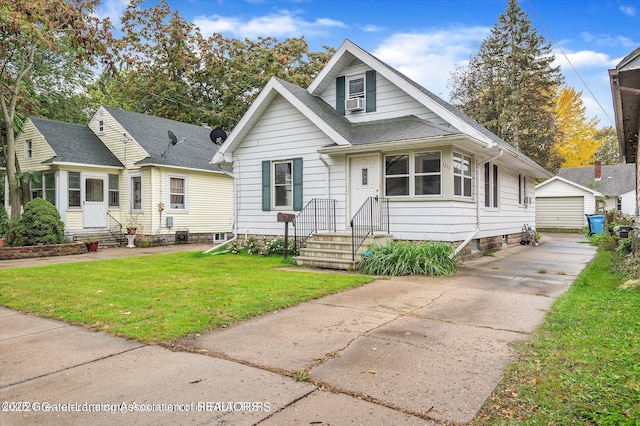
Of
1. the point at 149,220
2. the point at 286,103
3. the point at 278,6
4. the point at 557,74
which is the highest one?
the point at 557,74

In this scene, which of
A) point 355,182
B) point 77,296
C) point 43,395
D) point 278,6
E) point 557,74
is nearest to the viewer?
point 43,395

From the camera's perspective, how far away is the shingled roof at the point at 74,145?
16.0m

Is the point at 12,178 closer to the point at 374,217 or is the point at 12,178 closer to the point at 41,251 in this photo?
the point at 41,251

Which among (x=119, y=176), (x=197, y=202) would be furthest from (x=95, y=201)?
(x=197, y=202)

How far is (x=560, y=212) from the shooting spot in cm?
2747

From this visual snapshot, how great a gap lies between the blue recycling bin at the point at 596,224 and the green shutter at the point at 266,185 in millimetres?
17140

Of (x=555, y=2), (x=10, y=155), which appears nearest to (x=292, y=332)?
(x=555, y=2)

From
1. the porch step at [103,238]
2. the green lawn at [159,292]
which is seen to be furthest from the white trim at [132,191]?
the green lawn at [159,292]

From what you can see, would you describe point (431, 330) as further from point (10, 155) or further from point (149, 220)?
point (10, 155)

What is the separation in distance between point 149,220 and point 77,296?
1077cm

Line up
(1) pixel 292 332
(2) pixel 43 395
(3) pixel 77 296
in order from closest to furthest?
(2) pixel 43 395, (1) pixel 292 332, (3) pixel 77 296

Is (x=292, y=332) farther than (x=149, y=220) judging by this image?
No

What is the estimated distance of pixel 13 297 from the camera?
6.61 meters

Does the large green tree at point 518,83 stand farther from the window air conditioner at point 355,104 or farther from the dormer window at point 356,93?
the window air conditioner at point 355,104
